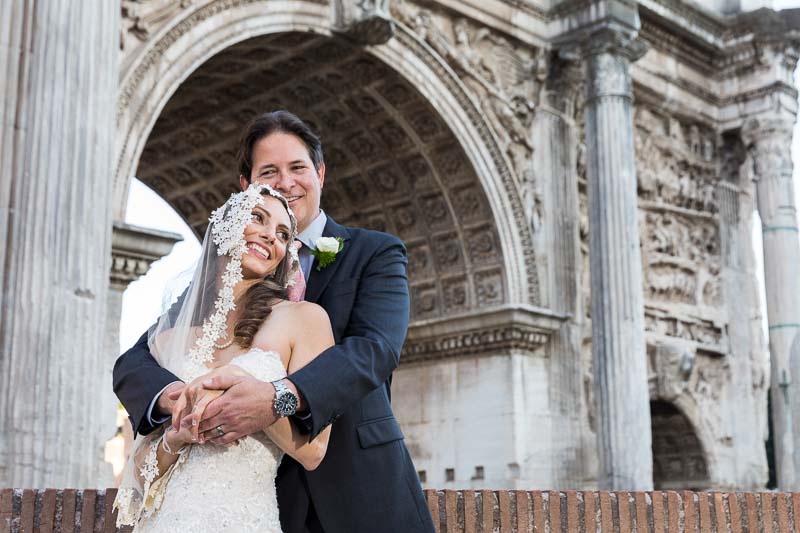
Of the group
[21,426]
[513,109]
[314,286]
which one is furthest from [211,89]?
[314,286]

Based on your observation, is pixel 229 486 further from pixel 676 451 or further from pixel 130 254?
pixel 676 451

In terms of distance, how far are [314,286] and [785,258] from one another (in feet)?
50.7

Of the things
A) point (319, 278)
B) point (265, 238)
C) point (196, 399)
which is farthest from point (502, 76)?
point (196, 399)

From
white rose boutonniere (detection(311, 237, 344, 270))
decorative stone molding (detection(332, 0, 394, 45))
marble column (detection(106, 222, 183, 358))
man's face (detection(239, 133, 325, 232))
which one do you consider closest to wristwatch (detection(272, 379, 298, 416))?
white rose boutonniere (detection(311, 237, 344, 270))

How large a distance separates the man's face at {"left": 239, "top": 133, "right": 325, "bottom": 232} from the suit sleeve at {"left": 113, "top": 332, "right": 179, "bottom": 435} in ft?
1.90

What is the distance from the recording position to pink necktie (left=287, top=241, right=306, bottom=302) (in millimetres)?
2889

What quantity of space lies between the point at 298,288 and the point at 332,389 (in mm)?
431

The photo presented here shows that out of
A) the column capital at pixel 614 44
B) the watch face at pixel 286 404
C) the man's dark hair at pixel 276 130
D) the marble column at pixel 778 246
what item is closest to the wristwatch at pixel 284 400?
the watch face at pixel 286 404

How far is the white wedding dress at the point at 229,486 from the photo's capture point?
2.59m

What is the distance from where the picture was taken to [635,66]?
1672 centimetres

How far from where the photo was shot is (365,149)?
612 inches

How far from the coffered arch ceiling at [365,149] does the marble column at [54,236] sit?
459cm

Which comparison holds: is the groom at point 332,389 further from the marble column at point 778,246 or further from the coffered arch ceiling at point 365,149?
the marble column at point 778,246

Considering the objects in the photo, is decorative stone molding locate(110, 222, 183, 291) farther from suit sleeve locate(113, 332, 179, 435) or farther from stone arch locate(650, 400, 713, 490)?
stone arch locate(650, 400, 713, 490)
